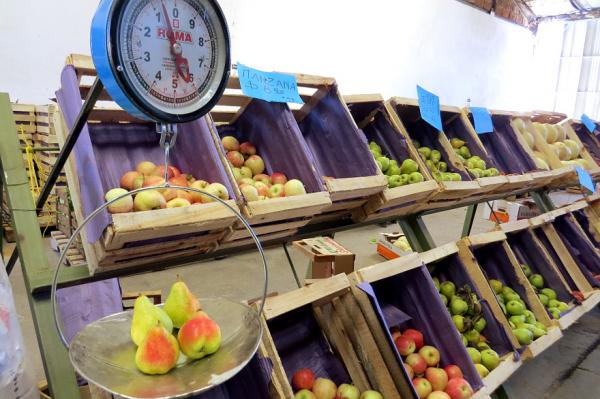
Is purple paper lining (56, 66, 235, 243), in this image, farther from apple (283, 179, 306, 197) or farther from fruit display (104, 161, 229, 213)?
apple (283, 179, 306, 197)

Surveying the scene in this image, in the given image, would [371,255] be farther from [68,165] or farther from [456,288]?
[68,165]

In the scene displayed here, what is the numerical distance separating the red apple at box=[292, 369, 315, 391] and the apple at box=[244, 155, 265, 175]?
0.71 m

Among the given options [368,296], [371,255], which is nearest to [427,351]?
[368,296]

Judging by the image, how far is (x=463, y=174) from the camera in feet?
6.91

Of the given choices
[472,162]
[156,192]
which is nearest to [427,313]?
[472,162]

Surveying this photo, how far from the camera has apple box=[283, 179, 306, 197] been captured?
136cm

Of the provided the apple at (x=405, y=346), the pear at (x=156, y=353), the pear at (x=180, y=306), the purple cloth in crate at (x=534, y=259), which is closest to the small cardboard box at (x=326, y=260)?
the purple cloth in crate at (x=534, y=259)

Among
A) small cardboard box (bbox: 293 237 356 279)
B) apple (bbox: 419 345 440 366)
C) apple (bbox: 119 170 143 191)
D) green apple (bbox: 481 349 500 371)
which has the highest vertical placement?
apple (bbox: 119 170 143 191)

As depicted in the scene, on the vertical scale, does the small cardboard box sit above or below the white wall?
below

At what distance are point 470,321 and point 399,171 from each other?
75cm

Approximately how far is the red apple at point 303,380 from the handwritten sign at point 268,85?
91 centimetres

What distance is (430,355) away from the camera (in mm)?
1686

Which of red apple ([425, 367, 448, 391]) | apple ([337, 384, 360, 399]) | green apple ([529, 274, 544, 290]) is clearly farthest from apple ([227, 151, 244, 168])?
green apple ([529, 274, 544, 290])

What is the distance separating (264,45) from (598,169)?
4.15 meters
